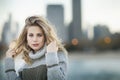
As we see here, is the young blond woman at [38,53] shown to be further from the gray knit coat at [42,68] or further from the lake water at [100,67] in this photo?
A: the lake water at [100,67]

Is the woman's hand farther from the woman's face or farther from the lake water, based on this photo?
the lake water

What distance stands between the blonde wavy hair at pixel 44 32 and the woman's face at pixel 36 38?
0.01 meters

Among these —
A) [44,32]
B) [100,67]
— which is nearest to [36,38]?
[44,32]

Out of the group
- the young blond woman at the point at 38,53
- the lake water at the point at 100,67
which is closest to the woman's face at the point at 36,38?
the young blond woman at the point at 38,53

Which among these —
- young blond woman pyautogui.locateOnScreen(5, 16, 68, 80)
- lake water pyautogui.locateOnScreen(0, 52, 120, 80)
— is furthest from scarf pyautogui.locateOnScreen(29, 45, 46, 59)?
lake water pyautogui.locateOnScreen(0, 52, 120, 80)

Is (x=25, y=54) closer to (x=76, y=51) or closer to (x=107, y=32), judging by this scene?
(x=76, y=51)

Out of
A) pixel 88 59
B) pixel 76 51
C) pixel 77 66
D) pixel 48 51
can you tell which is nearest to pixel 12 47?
pixel 48 51

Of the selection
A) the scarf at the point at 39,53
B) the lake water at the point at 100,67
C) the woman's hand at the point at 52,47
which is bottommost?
the lake water at the point at 100,67

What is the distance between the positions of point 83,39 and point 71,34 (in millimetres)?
184

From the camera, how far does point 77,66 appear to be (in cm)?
390

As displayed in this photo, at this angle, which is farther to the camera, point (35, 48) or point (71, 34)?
point (71, 34)

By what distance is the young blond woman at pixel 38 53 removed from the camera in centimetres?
135

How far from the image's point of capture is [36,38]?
56.1 inches

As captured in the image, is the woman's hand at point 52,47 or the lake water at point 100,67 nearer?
the woman's hand at point 52,47
